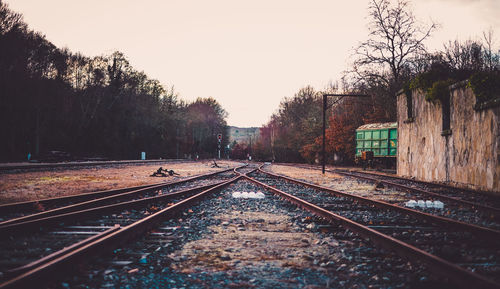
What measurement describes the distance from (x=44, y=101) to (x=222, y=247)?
3594cm

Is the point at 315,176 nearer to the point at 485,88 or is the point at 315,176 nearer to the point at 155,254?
the point at 485,88

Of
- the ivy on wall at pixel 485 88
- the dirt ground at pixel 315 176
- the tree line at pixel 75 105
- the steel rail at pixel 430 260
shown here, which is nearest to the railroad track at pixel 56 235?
the steel rail at pixel 430 260

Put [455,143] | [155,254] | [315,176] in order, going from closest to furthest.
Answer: [155,254]
[455,143]
[315,176]

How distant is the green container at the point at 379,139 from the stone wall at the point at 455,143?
6574mm

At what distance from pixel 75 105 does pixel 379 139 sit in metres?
33.7

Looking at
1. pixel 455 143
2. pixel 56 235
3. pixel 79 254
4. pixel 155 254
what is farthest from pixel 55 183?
pixel 455 143

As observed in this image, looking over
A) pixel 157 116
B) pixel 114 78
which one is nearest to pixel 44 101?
pixel 114 78

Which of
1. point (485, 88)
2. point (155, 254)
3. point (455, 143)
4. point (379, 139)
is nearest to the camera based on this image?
point (155, 254)

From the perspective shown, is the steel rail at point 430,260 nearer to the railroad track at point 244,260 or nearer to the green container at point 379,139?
the railroad track at point 244,260

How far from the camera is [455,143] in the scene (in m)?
13.0

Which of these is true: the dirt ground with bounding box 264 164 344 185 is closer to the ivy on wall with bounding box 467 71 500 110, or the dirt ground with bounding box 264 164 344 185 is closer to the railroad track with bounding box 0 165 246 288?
the ivy on wall with bounding box 467 71 500 110

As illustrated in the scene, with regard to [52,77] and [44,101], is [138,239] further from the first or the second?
[52,77]

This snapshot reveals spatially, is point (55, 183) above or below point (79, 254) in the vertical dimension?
below

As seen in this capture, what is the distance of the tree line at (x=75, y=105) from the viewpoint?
102 feet
